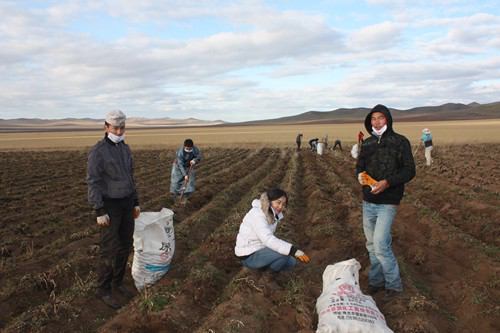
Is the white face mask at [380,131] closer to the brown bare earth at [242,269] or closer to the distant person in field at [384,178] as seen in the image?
the distant person in field at [384,178]

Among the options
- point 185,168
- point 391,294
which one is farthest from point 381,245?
point 185,168

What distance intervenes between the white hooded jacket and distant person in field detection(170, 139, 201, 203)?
Result: 16.7ft

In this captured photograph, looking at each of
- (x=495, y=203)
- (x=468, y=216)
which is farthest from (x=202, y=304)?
(x=495, y=203)

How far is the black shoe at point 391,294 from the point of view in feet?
16.5

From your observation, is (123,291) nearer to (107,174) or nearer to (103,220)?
(103,220)

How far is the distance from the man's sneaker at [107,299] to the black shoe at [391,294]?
3.07 m

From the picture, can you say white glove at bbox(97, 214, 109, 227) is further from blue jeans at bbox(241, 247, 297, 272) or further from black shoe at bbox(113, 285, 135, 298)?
blue jeans at bbox(241, 247, 297, 272)

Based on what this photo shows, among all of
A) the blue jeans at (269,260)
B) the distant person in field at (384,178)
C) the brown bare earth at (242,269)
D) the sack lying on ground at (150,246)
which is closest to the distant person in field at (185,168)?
the brown bare earth at (242,269)

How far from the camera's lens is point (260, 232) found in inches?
203

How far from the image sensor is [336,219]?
915 cm

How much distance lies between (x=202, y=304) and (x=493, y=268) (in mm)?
3999

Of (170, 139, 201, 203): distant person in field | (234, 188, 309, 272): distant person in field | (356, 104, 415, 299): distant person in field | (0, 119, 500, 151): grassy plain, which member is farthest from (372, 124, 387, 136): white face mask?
(0, 119, 500, 151): grassy plain

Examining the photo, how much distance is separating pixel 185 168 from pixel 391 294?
6678 millimetres

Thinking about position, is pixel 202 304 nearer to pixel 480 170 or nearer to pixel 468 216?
pixel 468 216
